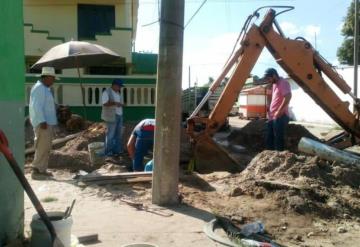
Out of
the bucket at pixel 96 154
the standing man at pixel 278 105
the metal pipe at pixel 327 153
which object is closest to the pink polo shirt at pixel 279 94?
the standing man at pixel 278 105

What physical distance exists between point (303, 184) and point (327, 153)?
93.3 inches

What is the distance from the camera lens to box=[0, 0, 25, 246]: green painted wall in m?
5.19

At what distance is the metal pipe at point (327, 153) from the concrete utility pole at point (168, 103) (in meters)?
3.63

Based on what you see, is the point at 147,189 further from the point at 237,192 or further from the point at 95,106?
the point at 95,106

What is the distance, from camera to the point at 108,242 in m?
5.85

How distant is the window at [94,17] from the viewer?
21.6 meters

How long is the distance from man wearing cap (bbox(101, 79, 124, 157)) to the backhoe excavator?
2162 millimetres

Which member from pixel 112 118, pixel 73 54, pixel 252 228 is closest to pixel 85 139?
pixel 112 118

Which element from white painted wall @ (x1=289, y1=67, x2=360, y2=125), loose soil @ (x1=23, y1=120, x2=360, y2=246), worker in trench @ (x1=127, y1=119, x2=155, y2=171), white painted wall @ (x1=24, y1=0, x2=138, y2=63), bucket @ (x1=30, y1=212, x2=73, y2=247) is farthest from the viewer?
white painted wall @ (x1=289, y1=67, x2=360, y2=125)

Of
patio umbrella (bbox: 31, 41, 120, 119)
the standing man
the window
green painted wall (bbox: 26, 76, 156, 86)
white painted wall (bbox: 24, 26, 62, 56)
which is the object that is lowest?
the standing man

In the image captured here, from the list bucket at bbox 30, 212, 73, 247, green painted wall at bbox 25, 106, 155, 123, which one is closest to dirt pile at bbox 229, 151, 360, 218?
bucket at bbox 30, 212, 73, 247

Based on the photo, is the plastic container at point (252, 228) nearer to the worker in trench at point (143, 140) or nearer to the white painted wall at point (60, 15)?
the worker in trench at point (143, 140)

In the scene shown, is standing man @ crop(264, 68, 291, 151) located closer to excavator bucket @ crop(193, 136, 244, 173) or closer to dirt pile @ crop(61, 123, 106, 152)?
excavator bucket @ crop(193, 136, 244, 173)

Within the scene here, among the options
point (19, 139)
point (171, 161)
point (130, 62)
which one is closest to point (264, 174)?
point (171, 161)
